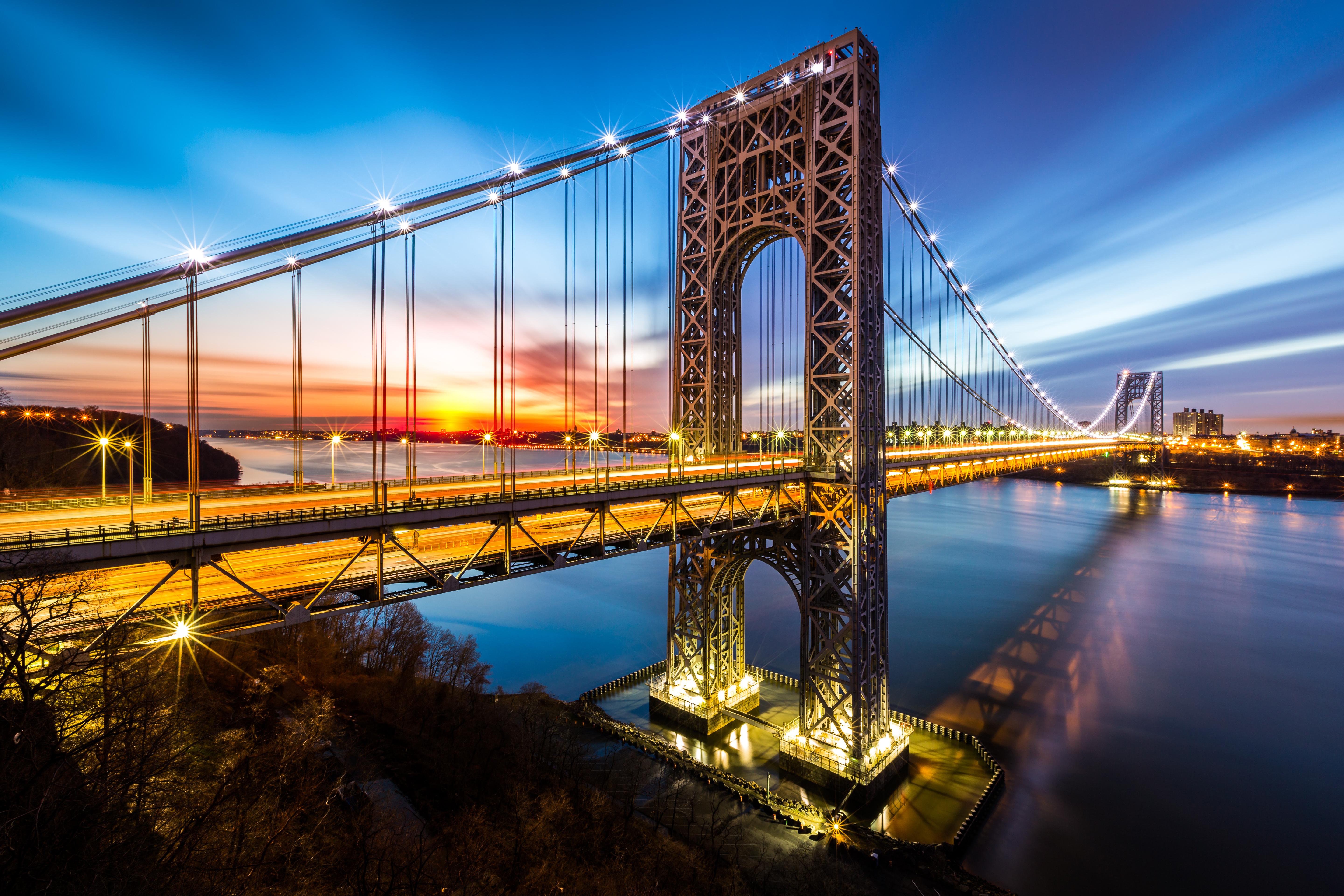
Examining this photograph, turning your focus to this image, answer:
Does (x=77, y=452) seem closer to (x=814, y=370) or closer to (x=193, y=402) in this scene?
(x=193, y=402)

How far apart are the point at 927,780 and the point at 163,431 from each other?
2547 inches

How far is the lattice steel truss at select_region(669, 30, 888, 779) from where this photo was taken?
17.9 metres

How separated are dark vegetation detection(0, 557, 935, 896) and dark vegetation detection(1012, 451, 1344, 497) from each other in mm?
96252

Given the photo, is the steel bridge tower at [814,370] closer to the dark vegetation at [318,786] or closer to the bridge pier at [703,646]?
the bridge pier at [703,646]

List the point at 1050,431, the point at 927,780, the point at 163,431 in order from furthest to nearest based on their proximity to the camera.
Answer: the point at 1050,431 → the point at 163,431 → the point at 927,780

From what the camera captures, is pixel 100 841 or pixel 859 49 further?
pixel 859 49

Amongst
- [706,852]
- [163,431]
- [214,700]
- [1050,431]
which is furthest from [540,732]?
[1050,431]

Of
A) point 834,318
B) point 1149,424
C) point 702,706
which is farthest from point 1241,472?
point 702,706

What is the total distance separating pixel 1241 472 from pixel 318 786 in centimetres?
15718

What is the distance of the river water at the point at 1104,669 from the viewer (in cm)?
1853

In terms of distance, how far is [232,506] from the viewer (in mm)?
12695

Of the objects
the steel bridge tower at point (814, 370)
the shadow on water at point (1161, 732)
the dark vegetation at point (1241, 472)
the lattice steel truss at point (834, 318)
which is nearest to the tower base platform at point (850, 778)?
the steel bridge tower at point (814, 370)

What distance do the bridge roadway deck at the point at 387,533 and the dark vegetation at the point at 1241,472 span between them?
95011 millimetres

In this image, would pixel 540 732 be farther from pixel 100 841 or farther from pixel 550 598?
pixel 550 598
